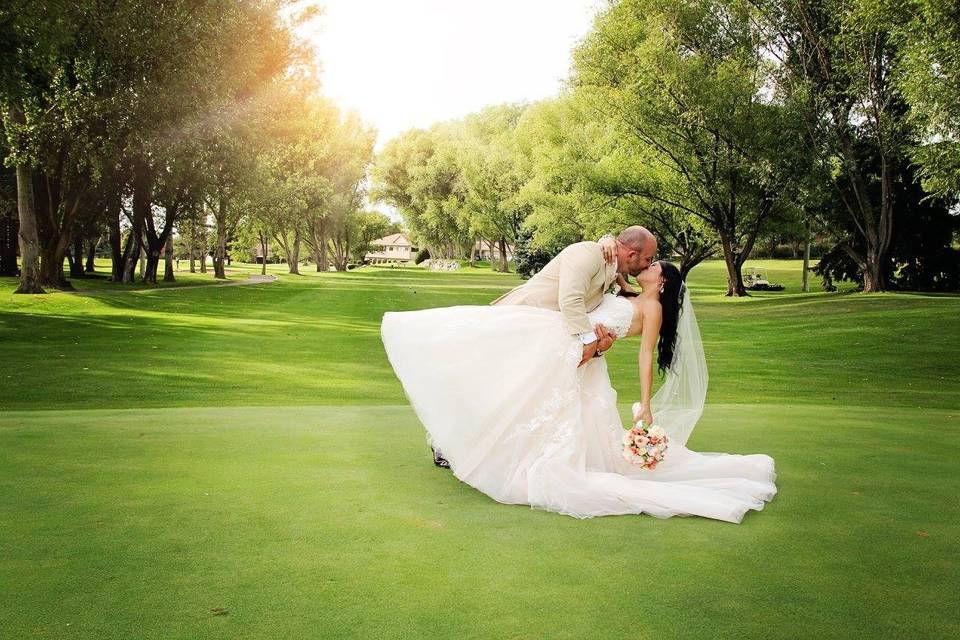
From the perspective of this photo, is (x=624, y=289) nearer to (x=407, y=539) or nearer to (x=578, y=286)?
(x=578, y=286)

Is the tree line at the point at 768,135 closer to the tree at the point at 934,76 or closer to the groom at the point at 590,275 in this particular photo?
the tree at the point at 934,76

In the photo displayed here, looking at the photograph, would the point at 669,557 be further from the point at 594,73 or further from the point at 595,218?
the point at 595,218

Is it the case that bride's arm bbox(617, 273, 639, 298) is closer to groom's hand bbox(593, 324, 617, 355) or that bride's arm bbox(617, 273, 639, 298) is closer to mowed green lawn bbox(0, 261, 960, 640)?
groom's hand bbox(593, 324, 617, 355)

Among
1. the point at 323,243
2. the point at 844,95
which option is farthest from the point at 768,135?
the point at 323,243

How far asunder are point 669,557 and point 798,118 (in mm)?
36508

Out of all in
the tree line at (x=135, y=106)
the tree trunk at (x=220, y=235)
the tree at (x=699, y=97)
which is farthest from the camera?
the tree trunk at (x=220, y=235)

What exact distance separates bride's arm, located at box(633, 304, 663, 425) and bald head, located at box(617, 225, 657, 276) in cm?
51

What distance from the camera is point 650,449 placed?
6.47 meters

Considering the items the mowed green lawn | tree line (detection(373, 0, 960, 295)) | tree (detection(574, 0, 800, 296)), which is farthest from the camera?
tree (detection(574, 0, 800, 296))

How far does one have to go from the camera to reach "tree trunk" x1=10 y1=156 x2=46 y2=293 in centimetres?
2984

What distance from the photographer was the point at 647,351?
710cm

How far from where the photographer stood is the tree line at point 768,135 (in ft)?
113

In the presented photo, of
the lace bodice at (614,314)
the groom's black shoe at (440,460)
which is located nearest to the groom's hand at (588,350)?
the lace bodice at (614,314)

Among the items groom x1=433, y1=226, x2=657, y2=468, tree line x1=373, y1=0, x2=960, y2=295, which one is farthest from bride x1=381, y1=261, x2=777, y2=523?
tree line x1=373, y1=0, x2=960, y2=295
